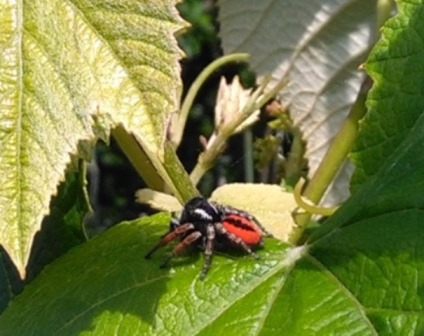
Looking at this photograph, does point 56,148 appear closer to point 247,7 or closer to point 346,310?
point 346,310

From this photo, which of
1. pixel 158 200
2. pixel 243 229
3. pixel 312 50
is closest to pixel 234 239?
pixel 243 229

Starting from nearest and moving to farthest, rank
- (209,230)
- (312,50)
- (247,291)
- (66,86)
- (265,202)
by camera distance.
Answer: (66,86) < (247,291) < (209,230) < (265,202) < (312,50)

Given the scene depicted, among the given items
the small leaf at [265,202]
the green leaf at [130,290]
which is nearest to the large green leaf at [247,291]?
the green leaf at [130,290]

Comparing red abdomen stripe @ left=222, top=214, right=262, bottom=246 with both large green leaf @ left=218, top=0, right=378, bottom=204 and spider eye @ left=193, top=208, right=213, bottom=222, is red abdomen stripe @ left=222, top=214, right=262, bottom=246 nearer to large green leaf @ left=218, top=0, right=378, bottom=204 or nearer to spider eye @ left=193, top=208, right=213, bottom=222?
spider eye @ left=193, top=208, right=213, bottom=222

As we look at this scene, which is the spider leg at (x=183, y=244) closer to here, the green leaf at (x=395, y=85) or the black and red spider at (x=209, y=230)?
the black and red spider at (x=209, y=230)

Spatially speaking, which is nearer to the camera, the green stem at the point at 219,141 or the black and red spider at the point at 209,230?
the black and red spider at the point at 209,230

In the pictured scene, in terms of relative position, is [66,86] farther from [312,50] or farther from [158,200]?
[312,50]
